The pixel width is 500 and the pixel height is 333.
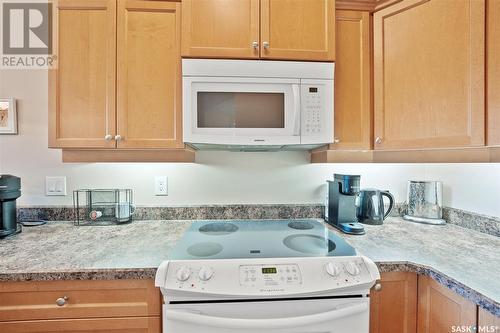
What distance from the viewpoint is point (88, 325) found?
85 cm

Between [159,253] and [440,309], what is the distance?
1.05m

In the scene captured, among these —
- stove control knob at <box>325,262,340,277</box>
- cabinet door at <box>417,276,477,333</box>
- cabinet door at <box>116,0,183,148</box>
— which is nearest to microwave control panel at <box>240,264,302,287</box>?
stove control knob at <box>325,262,340,277</box>

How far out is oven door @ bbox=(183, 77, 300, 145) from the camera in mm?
1137

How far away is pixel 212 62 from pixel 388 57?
3.05 ft

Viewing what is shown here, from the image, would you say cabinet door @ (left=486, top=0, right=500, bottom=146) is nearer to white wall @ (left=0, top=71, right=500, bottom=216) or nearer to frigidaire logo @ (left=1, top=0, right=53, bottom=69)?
white wall @ (left=0, top=71, right=500, bottom=216)

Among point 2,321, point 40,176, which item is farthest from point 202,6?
point 2,321

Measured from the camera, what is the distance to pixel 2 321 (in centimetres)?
83

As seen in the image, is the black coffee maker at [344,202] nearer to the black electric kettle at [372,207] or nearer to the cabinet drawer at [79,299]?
the black electric kettle at [372,207]

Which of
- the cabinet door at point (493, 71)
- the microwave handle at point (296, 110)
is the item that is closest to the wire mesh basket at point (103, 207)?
the microwave handle at point (296, 110)

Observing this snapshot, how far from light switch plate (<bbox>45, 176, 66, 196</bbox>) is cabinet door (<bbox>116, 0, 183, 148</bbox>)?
61 centimetres

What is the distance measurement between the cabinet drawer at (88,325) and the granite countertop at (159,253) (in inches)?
6.5

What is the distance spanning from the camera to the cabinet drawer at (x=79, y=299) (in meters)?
0.84

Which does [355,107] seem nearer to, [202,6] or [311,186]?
[311,186]

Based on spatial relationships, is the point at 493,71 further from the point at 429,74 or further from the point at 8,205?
the point at 8,205
